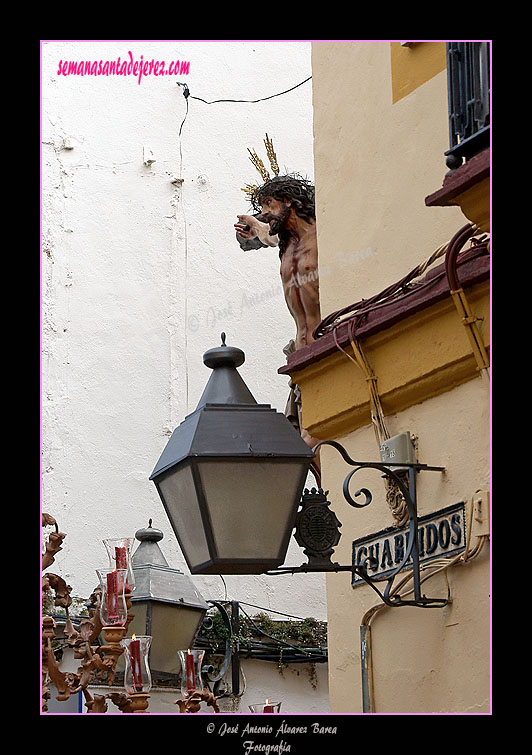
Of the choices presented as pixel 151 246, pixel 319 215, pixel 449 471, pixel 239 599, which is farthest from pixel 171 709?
pixel 449 471

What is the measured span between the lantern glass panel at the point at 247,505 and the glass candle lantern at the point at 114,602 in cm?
124

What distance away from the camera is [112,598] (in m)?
4.92

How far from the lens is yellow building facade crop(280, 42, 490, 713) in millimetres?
4148

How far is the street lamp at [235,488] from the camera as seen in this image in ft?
12.4

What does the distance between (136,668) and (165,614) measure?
151 cm

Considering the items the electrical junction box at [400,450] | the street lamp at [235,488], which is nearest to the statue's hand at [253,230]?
the electrical junction box at [400,450]

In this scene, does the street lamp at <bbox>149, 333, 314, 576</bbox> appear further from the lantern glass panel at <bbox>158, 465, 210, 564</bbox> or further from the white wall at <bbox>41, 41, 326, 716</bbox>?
the white wall at <bbox>41, 41, 326, 716</bbox>

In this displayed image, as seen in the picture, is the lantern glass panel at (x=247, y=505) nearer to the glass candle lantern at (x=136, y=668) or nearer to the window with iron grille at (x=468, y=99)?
the window with iron grille at (x=468, y=99)

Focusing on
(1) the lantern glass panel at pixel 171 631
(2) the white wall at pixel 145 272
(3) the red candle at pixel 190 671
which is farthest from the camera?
(2) the white wall at pixel 145 272

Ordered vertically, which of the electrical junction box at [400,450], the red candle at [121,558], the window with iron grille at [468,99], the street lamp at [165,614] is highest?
the window with iron grille at [468,99]

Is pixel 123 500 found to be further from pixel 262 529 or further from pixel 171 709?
pixel 262 529

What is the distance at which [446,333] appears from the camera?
4367mm

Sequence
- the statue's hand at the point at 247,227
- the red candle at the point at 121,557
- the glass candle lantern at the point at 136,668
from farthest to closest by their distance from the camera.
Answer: the statue's hand at the point at 247,227 < the red candle at the point at 121,557 < the glass candle lantern at the point at 136,668
